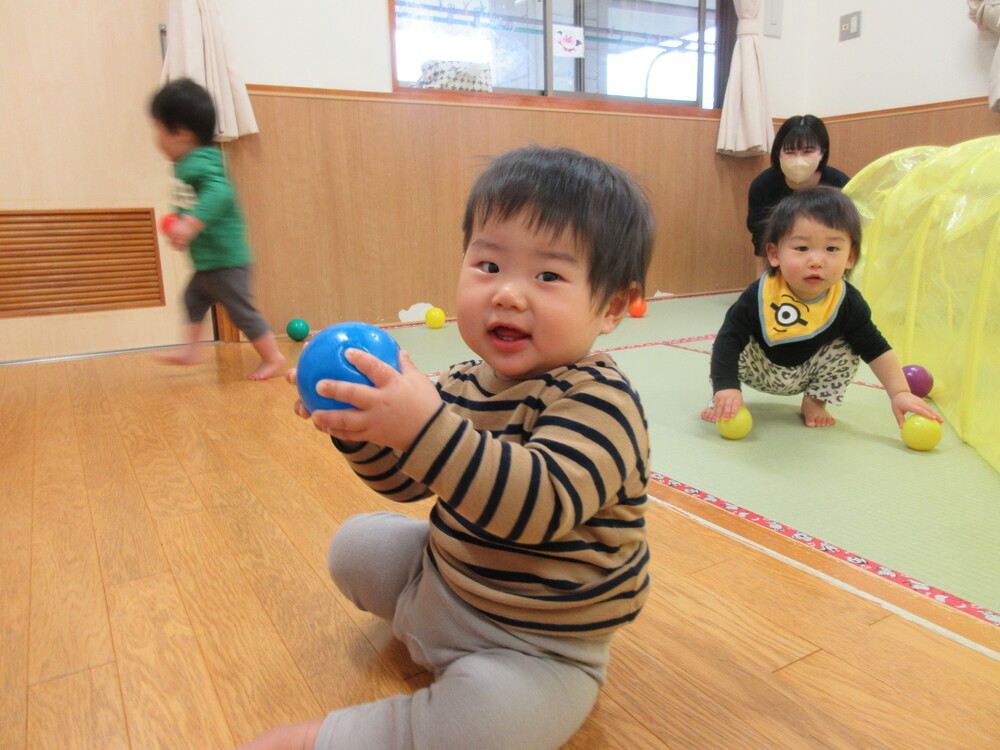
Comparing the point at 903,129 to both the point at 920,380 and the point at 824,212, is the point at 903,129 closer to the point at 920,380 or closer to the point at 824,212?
the point at 920,380

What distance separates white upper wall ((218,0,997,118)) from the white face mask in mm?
907

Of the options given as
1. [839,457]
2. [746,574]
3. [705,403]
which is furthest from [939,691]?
[705,403]

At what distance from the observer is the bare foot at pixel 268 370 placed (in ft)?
6.83

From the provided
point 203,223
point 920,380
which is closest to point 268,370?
point 203,223

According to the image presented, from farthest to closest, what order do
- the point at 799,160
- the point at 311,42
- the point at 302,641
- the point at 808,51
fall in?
the point at 808,51 < the point at 799,160 < the point at 311,42 < the point at 302,641

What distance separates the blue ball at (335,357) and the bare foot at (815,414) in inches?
50.5

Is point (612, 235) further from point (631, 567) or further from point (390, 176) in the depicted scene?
point (390, 176)

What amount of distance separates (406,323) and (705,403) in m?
1.63

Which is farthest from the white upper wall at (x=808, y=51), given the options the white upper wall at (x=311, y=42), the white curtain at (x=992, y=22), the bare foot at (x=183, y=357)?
the bare foot at (x=183, y=357)

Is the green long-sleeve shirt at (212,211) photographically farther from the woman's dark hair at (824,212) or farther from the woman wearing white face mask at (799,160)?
the woman wearing white face mask at (799,160)

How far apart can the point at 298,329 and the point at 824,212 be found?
1.91m

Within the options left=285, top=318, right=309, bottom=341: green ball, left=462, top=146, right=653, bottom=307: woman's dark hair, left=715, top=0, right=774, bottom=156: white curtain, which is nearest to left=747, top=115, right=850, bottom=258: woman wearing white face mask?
left=715, top=0, right=774, bottom=156: white curtain

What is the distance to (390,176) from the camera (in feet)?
9.66

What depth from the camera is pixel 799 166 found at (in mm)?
3029
